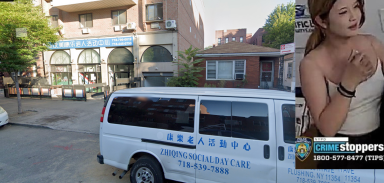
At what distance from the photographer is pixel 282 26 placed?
29297 mm

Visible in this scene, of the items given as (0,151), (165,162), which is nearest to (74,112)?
(0,151)

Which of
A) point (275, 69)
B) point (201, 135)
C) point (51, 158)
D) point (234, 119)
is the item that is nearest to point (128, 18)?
point (51, 158)

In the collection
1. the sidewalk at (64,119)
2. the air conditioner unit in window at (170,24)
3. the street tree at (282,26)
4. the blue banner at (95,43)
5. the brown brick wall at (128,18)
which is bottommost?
the sidewalk at (64,119)

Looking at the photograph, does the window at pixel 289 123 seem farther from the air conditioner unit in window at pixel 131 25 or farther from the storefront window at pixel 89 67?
the storefront window at pixel 89 67

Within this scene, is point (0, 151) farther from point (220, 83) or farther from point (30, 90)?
point (30, 90)

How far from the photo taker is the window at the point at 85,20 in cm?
1595

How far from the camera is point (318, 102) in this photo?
5.11ft

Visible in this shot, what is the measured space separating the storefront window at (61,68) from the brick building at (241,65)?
14.6 meters

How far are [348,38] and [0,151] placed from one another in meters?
8.33

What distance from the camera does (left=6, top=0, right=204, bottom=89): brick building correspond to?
1416 centimetres

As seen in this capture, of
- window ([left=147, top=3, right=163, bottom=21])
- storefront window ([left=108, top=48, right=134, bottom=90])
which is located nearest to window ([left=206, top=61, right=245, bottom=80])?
window ([left=147, top=3, right=163, bottom=21])

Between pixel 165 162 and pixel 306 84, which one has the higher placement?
pixel 306 84

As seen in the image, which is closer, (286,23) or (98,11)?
(98,11)

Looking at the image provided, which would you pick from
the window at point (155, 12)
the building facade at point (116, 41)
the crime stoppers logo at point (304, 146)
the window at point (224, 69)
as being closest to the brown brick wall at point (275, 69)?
the window at point (224, 69)
